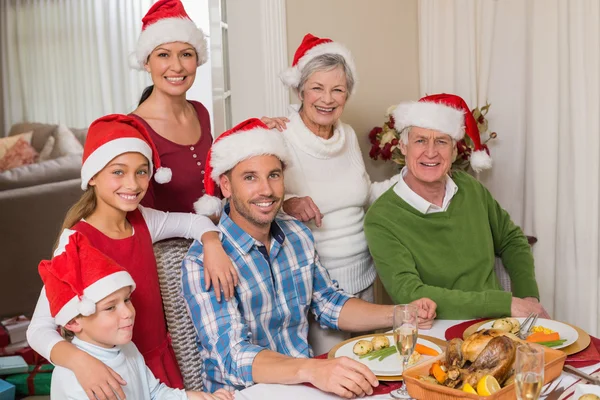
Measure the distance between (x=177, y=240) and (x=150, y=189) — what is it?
26 centimetres

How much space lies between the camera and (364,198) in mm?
2648

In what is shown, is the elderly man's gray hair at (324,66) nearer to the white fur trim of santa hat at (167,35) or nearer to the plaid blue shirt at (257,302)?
the white fur trim of santa hat at (167,35)

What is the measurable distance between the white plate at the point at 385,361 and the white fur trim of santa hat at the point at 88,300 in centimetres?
56

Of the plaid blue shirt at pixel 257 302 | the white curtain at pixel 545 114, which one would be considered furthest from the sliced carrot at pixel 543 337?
the white curtain at pixel 545 114

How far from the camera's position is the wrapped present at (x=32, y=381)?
11.2 ft

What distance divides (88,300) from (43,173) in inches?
78.9

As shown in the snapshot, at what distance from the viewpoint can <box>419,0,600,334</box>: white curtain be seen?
123 inches

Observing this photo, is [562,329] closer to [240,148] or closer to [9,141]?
[240,148]

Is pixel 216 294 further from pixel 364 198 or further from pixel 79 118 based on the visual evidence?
pixel 79 118

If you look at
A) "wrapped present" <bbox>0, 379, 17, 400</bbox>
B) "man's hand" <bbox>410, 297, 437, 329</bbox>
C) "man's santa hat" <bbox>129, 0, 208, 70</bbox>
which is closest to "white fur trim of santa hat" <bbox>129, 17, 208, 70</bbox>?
"man's santa hat" <bbox>129, 0, 208, 70</bbox>

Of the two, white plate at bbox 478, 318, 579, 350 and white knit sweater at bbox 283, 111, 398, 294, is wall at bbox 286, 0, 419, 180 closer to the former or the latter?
white knit sweater at bbox 283, 111, 398, 294

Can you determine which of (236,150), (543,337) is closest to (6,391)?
(236,150)

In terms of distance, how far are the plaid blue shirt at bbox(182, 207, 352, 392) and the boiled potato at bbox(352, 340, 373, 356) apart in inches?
9.4

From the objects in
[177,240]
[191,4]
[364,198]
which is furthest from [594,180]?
[191,4]
